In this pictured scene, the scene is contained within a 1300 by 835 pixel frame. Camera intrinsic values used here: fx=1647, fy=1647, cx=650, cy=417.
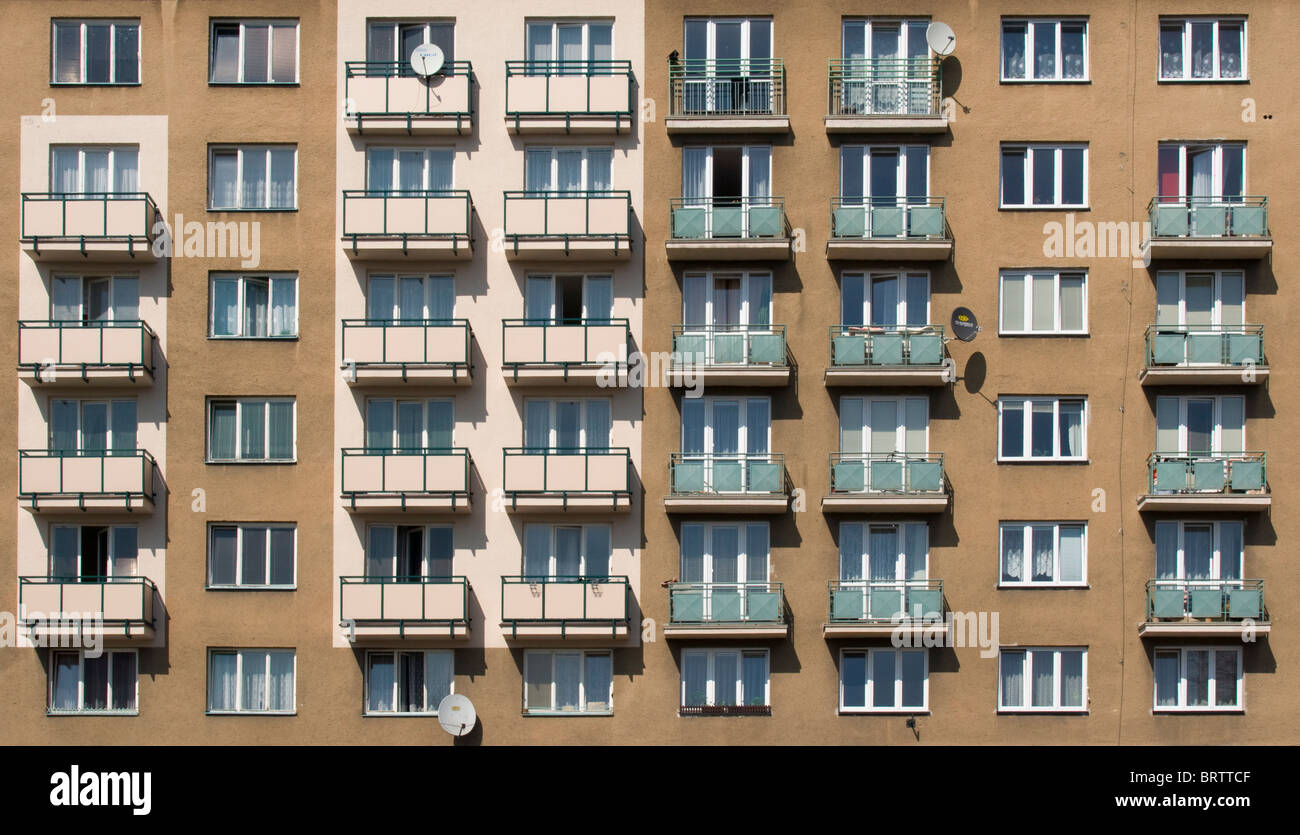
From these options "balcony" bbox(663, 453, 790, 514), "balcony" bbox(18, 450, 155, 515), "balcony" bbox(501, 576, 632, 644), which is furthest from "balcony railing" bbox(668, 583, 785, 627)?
"balcony" bbox(18, 450, 155, 515)

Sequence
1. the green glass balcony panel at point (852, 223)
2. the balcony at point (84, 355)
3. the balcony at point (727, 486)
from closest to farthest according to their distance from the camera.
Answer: the balcony at point (727, 486) → the balcony at point (84, 355) → the green glass balcony panel at point (852, 223)

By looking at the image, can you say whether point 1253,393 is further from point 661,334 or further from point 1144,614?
point 661,334

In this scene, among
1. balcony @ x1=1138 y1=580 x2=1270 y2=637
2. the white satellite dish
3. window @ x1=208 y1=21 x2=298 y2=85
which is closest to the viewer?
balcony @ x1=1138 y1=580 x2=1270 y2=637

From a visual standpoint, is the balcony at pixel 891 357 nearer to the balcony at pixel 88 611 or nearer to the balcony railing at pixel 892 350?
the balcony railing at pixel 892 350

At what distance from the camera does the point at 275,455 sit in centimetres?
4078

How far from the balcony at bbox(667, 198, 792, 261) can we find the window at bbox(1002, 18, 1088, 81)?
705 centimetres

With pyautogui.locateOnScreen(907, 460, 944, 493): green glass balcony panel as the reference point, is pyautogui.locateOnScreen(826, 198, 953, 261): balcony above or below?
above

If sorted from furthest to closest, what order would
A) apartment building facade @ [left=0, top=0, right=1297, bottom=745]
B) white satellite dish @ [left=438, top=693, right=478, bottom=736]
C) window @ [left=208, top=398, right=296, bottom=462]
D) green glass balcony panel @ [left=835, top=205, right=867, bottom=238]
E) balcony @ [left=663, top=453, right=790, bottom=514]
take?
window @ [left=208, top=398, right=296, bottom=462] < green glass balcony panel @ [left=835, top=205, right=867, bottom=238] < apartment building facade @ [left=0, top=0, right=1297, bottom=745] < balcony @ [left=663, top=453, right=790, bottom=514] < white satellite dish @ [left=438, top=693, right=478, bottom=736]

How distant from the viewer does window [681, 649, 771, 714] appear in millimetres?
40094

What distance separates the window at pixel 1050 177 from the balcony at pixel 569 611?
13795 mm

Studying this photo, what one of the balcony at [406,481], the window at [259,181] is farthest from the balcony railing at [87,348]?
the balcony at [406,481]

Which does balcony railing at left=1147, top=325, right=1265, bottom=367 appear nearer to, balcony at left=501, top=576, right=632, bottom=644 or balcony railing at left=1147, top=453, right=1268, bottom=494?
balcony railing at left=1147, top=453, right=1268, bottom=494

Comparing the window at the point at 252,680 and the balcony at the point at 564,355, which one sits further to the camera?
the window at the point at 252,680

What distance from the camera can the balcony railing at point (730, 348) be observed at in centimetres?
4012
